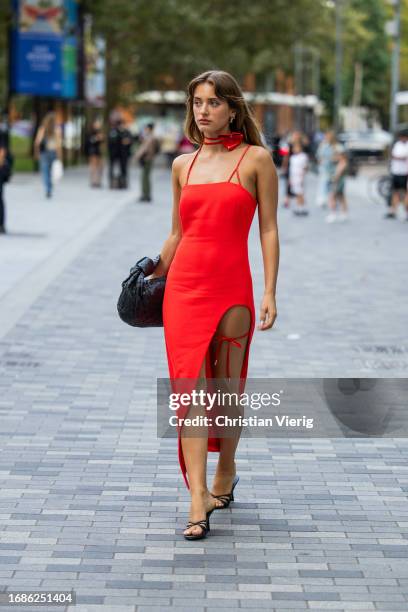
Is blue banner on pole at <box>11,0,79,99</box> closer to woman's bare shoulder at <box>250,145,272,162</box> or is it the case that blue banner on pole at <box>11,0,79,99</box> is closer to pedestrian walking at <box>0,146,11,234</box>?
pedestrian walking at <box>0,146,11,234</box>

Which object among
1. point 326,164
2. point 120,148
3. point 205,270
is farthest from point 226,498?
point 120,148

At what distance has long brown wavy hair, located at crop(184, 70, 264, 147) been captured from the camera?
4949 mm

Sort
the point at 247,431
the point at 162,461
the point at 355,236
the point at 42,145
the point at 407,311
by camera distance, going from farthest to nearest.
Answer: the point at 42,145
the point at 355,236
the point at 407,311
the point at 247,431
the point at 162,461

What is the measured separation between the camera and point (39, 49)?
37.2 meters

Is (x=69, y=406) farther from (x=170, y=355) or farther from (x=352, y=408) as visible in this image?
(x=170, y=355)

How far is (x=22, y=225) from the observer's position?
20.3 metres

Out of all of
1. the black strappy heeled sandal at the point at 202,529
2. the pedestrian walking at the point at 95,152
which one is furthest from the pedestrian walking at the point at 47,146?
the black strappy heeled sandal at the point at 202,529

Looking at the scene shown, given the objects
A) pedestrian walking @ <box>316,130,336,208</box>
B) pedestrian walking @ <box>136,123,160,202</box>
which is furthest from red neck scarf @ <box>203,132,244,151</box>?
pedestrian walking @ <box>136,123,160,202</box>

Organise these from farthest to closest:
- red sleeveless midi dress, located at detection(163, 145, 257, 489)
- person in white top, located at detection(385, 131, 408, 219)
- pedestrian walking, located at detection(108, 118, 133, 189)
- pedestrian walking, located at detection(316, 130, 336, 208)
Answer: pedestrian walking, located at detection(108, 118, 133, 189), pedestrian walking, located at detection(316, 130, 336, 208), person in white top, located at detection(385, 131, 408, 219), red sleeveless midi dress, located at detection(163, 145, 257, 489)

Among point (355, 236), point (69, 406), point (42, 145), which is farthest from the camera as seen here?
point (42, 145)

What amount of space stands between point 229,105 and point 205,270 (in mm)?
629

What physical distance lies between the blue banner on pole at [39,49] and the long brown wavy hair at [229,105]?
3237 centimetres

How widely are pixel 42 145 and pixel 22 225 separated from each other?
7116mm

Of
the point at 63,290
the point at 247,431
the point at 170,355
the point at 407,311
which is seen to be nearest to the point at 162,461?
the point at 247,431
